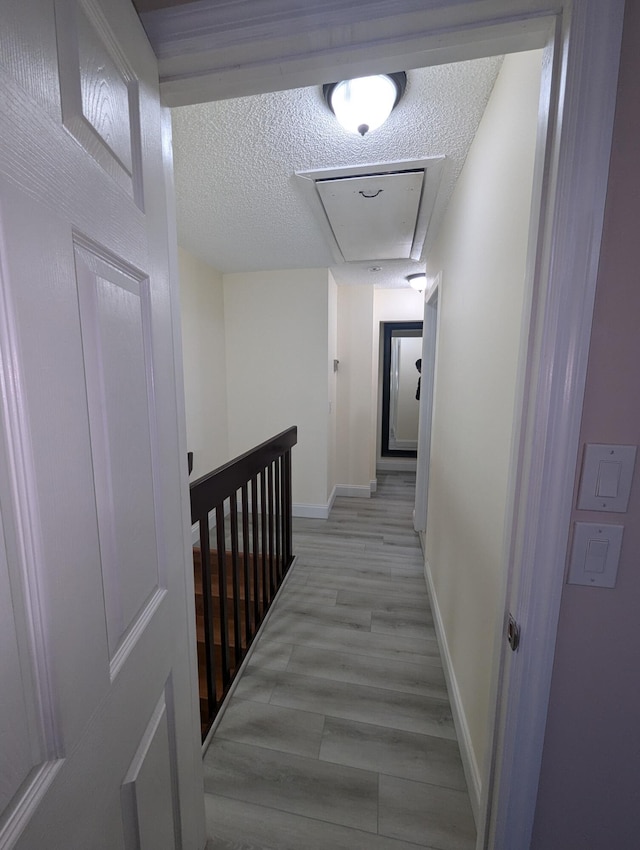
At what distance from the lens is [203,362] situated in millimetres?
3109

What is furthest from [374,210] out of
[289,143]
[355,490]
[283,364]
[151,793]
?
[355,490]

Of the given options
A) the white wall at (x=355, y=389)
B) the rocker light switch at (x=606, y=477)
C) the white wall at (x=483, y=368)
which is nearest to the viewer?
the rocker light switch at (x=606, y=477)

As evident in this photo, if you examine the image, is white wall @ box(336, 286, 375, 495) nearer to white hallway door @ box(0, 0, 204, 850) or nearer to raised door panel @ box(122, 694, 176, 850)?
white hallway door @ box(0, 0, 204, 850)

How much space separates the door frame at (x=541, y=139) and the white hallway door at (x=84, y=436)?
0.18 metres

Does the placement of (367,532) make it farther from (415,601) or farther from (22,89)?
(22,89)

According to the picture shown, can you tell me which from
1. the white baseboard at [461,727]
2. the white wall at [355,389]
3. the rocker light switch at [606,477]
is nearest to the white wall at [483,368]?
the white baseboard at [461,727]

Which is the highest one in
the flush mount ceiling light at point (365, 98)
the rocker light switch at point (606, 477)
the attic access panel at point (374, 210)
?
the attic access panel at point (374, 210)

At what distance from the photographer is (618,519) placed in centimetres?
67

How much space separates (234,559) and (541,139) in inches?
67.4

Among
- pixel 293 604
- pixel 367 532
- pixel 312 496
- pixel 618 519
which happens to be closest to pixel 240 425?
pixel 312 496

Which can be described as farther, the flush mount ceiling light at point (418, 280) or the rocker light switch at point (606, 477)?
the flush mount ceiling light at point (418, 280)

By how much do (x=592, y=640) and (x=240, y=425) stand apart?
3.27m

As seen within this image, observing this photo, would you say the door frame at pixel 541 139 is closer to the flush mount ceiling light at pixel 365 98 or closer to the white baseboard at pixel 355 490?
the flush mount ceiling light at pixel 365 98

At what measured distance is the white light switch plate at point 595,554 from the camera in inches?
26.4
